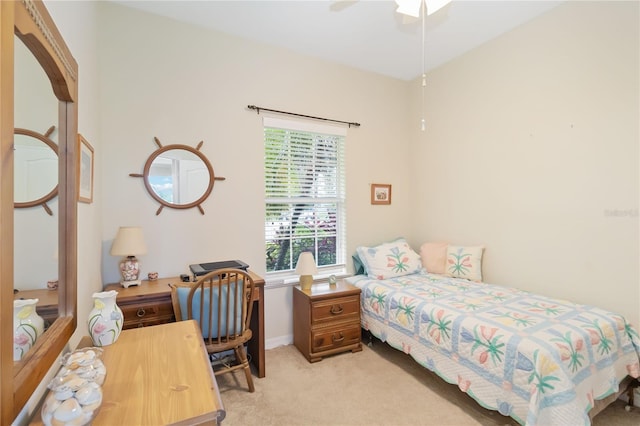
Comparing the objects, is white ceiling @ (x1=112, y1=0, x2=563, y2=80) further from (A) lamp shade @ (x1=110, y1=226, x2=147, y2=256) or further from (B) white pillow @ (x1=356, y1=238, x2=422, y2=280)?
(B) white pillow @ (x1=356, y1=238, x2=422, y2=280)

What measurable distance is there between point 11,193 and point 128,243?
1.52 m

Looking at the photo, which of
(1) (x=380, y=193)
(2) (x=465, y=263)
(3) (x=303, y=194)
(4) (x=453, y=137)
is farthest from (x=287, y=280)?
(4) (x=453, y=137)

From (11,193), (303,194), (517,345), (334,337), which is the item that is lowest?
(334,337)

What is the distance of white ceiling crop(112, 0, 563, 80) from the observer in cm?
230

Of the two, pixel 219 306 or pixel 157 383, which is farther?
pixel 219 306

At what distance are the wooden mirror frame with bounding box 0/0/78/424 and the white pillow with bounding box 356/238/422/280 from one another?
2.38 meters

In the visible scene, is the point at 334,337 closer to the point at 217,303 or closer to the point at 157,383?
the point at 217,303

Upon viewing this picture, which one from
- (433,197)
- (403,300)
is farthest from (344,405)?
(433,197)

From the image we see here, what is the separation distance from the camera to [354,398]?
2070 millimetres

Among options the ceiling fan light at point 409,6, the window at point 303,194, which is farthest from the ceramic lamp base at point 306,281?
the ceiling fan light at point 409,6

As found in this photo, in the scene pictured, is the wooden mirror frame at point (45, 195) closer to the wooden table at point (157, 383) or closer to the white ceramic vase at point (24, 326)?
the white ceramic vase at point (24, 326)

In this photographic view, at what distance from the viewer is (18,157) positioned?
2.54ft

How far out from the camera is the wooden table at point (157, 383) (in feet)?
2.77

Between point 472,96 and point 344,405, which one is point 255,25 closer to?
point 472,96
